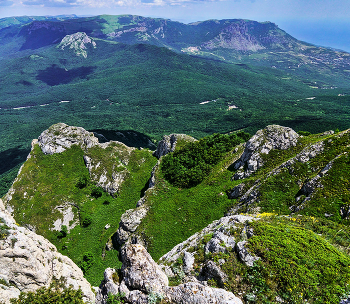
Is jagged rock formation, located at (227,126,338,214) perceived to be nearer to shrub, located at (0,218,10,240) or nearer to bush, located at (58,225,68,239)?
shrub, located at (0,218,10,240)

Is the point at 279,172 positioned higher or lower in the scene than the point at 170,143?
higher

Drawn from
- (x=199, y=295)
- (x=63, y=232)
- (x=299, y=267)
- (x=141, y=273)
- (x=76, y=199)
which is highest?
(x=299, y=267)

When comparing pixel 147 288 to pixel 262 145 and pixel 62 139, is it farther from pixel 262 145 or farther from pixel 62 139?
pixel 62 139

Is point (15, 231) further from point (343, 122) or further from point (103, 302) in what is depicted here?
point (343, 122)

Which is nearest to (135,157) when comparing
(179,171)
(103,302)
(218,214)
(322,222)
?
(179,171)

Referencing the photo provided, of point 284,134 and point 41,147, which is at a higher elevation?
point 284,134

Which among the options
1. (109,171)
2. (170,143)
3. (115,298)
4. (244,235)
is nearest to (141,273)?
(115,298)
